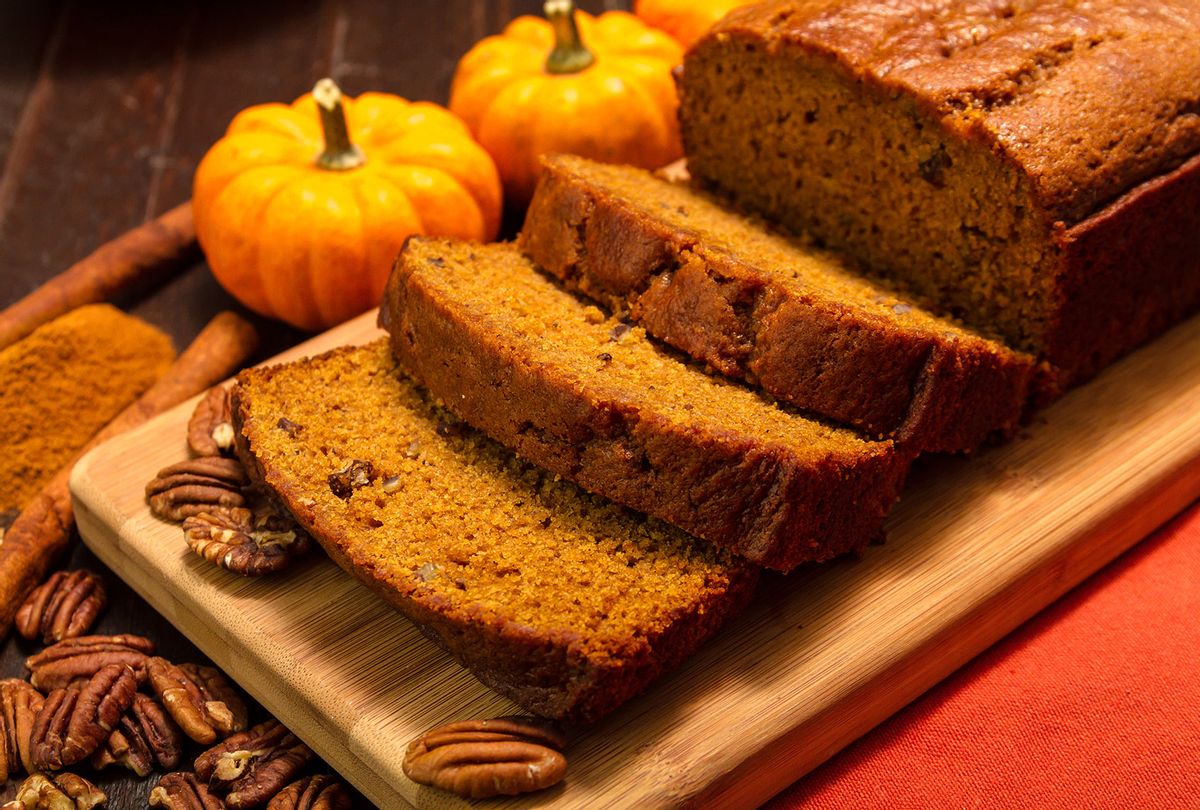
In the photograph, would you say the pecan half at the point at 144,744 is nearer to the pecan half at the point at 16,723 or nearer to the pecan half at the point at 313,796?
the pecan half at the point at 16,723

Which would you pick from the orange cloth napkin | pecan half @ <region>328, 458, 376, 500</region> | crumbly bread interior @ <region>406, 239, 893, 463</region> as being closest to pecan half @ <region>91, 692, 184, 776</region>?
pecan half @ <region>328, 458, 376, 500</region>

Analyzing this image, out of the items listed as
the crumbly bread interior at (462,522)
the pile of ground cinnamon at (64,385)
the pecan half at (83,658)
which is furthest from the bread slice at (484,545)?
the pile of ground cinnamon at (64,385)

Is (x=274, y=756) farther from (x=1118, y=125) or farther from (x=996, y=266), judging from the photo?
(x=1118, y=125)

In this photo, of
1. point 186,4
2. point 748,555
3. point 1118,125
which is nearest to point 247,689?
point 748,555

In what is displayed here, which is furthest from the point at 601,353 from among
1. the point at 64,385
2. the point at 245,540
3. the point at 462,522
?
the point at 64,385

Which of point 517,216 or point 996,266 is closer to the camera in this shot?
point 996,266

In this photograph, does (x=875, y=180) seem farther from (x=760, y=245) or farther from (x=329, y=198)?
(x=329, y=198)

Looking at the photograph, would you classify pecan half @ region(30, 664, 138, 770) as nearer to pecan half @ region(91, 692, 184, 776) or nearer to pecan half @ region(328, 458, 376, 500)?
pecan half @ region(91, 692, 184, 776)
